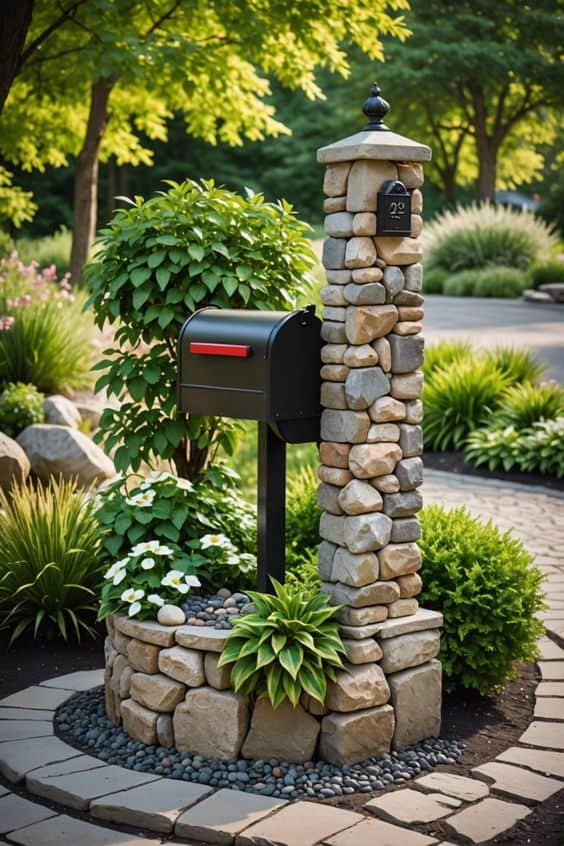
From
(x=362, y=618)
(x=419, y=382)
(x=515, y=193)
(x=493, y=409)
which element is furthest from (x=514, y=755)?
(x=515, y=193)

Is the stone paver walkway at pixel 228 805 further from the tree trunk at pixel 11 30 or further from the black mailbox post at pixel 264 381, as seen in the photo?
the tree trunk at pixel 11 30

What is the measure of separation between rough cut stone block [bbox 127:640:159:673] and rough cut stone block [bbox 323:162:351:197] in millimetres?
1845

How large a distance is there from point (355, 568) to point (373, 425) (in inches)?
21.0

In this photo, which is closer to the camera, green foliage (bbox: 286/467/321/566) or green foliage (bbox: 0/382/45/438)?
green foliage (bbox: 286/467/321/566)

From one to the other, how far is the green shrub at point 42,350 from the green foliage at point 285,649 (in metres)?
5.18

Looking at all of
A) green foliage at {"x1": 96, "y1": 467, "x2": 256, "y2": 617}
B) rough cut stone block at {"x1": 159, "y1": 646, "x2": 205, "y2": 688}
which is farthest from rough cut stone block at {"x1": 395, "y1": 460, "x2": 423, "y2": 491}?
rough cut stone block at {"x1": 159, "y1": 646, "x2": 205, "y2": 688}

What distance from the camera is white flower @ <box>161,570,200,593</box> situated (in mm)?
4199

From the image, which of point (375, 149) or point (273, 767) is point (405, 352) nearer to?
point (375, 149)

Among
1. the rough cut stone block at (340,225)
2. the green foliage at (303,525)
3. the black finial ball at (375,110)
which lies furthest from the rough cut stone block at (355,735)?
the black finial ball at (375,110)

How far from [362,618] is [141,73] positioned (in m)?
6.07

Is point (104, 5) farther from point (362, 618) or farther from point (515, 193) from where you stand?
point (515, 193)

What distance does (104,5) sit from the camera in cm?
791

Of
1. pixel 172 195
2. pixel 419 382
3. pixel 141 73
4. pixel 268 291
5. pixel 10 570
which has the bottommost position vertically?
pixel 10 570

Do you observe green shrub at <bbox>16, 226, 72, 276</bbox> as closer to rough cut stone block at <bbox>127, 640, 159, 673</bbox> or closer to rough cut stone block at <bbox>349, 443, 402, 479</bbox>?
rough cut stone block at <bbox>127, 640, 159, 673</bbox>
